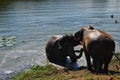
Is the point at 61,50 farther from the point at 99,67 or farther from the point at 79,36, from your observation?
the point at 99,67

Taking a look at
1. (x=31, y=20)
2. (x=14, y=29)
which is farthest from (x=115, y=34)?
(x=31, y=20)

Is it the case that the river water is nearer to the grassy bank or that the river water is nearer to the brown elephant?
the grassy bank

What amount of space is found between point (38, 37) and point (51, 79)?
11271 mm

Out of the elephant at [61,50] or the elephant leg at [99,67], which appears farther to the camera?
the elephant at [61,50]

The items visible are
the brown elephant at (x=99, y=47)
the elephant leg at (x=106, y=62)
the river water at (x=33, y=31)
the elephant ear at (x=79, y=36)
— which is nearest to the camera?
the brown elephant at (x=99, y=47)

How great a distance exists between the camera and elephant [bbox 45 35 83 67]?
623 inches

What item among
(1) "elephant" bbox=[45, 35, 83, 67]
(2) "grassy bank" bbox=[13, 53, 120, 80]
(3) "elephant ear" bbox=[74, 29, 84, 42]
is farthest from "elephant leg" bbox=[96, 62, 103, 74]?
Result: (1) "elephant" bbox=[45, 35, 83, 67]

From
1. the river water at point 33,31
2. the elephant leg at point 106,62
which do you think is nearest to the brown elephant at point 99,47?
the elephant leg at point 106,62

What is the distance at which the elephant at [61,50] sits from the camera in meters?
15.8

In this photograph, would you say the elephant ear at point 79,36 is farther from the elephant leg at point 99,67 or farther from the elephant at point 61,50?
the elephant leg at point 99,67

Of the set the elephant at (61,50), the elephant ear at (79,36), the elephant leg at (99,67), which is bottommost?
the elephant at (61,50)

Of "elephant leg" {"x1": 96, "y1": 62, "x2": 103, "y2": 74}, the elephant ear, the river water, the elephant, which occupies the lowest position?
the river water

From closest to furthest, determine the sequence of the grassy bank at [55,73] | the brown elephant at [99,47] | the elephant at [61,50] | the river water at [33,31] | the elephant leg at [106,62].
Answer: the brown elephant at [99,47]
the grassy bank at [55,73]
the elephant leg at [106,62]
the elephant at [61,50]
the river water at [33,31]

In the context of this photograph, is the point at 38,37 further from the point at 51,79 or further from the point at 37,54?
the point at 51,79
